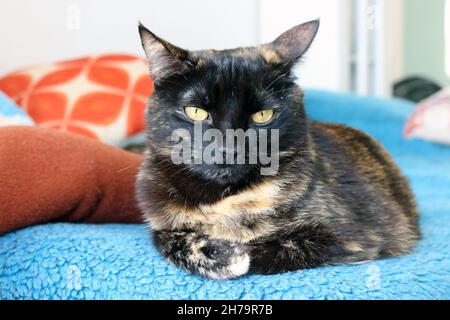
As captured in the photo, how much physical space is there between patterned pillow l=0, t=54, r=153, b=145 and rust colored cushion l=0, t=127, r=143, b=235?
0.60 meters

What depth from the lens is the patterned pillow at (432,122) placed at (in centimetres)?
260

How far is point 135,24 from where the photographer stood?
2.48m

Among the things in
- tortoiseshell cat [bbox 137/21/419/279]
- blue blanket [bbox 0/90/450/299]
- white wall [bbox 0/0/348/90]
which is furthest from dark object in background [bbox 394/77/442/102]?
tortoiseshell cat [bbox 137/21/419/279]

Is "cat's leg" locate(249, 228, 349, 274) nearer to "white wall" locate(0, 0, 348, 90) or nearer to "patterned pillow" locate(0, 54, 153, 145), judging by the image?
"patterned pillow" locate(0, 54, 153, 145)

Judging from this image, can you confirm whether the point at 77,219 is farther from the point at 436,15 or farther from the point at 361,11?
the point at 436,15

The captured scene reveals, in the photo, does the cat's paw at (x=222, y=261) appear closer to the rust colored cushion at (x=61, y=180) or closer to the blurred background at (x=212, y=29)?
the rust colored cushion at (x=61, y=180)

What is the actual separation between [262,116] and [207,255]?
0.96 ft

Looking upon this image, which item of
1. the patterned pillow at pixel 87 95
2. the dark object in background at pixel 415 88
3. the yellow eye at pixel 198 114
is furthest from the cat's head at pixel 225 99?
the dark object in background at pixel 415 88

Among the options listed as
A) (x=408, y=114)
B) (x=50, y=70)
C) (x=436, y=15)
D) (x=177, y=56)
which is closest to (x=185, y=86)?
(x=177, y=56)

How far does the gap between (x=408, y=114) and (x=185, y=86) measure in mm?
1946

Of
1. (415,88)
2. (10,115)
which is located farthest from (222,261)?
(415,88)

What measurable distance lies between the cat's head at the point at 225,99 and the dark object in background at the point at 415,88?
317cm

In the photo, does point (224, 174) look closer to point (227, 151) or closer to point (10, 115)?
point (227, 151)

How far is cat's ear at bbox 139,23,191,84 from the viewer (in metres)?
1.06
